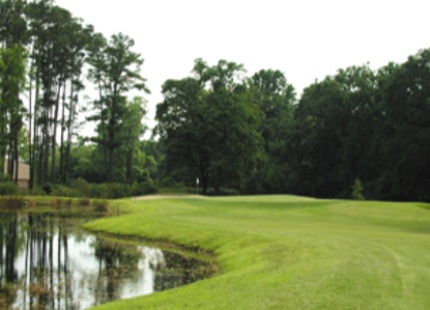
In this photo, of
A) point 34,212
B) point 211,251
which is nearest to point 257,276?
point 211,251

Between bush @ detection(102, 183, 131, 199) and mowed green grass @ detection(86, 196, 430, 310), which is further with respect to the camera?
bush @ detection(102, 183, 131, 199)

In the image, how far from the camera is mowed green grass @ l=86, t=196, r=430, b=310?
9547mm

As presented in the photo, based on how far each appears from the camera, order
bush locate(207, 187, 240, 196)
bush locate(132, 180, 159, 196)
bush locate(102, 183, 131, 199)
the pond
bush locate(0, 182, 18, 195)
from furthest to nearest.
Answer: bush locate(207, 187, 240, 196) → bush locate(132, 180, 159, 196) → bush locate(102, 183, 131, 199) → bush locate(0, 182, 18, 195) → the pond

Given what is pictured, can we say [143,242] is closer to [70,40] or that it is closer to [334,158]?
[70,40]

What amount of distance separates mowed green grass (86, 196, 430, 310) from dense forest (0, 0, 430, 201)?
27.9 m

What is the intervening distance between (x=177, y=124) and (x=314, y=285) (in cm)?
5346

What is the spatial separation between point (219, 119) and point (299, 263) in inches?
1893

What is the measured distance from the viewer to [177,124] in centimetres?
6319

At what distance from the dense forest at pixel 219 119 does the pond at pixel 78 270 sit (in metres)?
30.8

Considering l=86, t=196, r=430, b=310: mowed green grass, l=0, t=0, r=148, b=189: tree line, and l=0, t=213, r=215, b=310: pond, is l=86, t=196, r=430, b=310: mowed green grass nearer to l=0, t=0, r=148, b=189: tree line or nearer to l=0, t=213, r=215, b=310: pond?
l=0, t=213, r=215, b=310: pond

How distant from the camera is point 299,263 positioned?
13.7 metres

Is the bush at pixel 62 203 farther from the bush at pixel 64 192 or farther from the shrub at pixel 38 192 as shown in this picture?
the shrub at pixel 38 192

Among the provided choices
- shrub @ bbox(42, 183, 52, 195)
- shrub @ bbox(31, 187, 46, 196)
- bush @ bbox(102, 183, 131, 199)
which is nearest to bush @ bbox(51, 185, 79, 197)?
shrub @ bbox(42, 183, 52, 195)

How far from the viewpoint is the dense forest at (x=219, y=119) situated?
2167 inches
